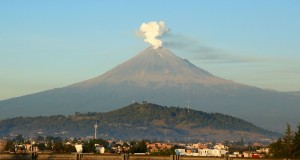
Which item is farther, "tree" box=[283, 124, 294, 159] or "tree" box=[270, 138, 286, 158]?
"tree" box=[270, 138, 286, 158]

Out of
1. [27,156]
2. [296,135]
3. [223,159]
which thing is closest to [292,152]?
[296,135]

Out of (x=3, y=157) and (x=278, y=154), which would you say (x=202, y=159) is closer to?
(x=3, y=157)

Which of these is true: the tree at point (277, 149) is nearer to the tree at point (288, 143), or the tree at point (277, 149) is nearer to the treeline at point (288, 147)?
the treeline at point (288, 147)

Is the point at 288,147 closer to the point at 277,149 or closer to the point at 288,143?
the point at 288,143

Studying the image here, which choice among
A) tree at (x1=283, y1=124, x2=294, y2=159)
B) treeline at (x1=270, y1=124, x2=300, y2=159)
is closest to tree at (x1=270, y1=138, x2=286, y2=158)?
treeline at (x1=270, y1=124, x2=300, y2=159)

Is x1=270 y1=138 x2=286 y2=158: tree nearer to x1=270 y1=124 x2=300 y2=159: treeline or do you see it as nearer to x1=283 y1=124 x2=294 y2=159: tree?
x1=270 y1=124 x2=300 y2=159: treeline

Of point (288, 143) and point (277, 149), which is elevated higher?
point (288, 143)

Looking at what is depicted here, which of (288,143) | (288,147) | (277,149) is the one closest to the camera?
(288,147)

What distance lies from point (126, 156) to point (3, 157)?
15.4m

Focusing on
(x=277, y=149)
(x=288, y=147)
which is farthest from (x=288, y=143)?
(x=277, y=149)

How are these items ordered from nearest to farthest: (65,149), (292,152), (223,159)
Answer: (223,159), (292,152), (65,149)

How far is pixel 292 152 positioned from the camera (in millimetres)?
147500

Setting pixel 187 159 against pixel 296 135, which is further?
pixel 296 135

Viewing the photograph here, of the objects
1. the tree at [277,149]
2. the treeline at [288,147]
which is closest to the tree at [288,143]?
the treeline at [288,147]
